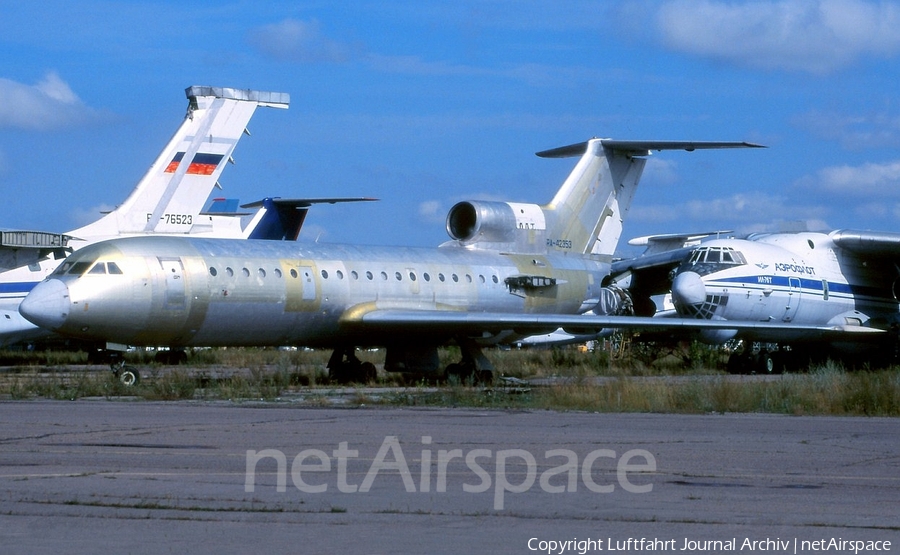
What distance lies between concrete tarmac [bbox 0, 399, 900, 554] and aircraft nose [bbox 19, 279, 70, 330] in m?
6.71

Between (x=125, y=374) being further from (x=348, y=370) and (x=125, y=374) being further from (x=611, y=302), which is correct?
(x=611, y=302)

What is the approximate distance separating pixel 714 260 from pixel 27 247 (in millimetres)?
17510

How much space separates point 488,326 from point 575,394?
687cm

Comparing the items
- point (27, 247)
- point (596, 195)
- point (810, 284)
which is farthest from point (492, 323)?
point (27, 247)

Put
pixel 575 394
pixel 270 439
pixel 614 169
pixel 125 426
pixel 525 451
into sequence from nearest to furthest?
pixel 525 451 < pixel 270 439 < pixel 125 426 < pixel 575 394 < pixel 614 169

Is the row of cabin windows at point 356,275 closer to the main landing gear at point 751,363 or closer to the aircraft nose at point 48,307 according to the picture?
the aircraft nose at point 48,307

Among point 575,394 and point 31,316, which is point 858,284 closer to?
point 575,394

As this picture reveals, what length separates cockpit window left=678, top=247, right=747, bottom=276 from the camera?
103ft

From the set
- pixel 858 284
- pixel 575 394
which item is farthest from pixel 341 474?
pixel 858 284

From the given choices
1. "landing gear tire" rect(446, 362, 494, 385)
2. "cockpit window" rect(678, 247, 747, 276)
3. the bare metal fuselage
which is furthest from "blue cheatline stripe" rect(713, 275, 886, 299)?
"landing gear tire" rect(446, 362, 494, 385)

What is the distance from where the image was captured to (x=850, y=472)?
10195 mm

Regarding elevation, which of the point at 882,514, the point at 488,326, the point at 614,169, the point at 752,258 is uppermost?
the point at 614,169

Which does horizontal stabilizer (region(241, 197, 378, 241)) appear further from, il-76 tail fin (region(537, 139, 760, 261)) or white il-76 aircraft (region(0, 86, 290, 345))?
il-76 tail fin (region(537, 139, 760, 261))

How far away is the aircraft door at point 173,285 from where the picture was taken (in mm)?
22453
